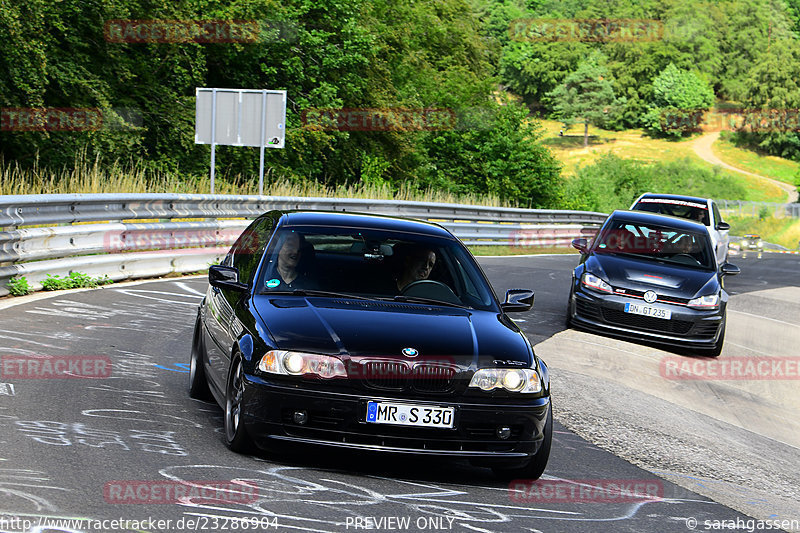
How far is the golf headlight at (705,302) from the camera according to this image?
1305 centimetres

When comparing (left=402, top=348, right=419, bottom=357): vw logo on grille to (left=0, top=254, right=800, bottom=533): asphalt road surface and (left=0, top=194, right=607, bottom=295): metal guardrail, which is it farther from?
(left=0, top=194, right=607, bottom=295): metal guardrail

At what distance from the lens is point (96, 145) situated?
25.7 m

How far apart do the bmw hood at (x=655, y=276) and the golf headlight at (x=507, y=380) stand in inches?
302

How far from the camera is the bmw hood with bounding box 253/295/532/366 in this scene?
566 centimetres

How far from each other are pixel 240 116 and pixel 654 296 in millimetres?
12806

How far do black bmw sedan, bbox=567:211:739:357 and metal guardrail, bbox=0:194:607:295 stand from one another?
5856 millimetres

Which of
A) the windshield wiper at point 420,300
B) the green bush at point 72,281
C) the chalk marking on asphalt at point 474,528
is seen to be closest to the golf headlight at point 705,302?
the windshield wiper at point 420,300

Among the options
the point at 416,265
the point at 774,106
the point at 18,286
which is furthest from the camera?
the point at 774,106

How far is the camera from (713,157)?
14475cm

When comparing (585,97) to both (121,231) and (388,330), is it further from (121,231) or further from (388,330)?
(388,330)

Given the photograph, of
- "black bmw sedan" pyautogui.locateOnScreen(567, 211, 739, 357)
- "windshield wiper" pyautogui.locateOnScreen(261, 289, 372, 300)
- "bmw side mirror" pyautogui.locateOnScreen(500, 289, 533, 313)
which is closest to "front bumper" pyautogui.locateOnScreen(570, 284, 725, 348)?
"black bmw sedan" pyautogui.locateOnScreen(567, 211, 739, 357)

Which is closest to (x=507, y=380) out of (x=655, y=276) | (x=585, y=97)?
(x=655, y=276)

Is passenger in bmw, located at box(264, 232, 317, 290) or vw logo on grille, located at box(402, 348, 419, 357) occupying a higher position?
passenger in bmw, located at box(264, 232, 317, 290)

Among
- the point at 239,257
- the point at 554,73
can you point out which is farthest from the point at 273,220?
the point at 554,73
